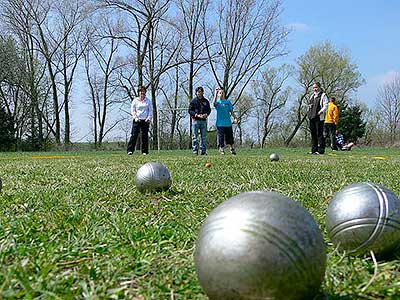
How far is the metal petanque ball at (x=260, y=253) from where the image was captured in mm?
1736

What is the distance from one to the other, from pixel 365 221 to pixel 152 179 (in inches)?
110

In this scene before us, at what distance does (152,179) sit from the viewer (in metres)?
5.08

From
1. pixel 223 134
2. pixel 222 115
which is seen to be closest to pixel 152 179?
pixel 222 115

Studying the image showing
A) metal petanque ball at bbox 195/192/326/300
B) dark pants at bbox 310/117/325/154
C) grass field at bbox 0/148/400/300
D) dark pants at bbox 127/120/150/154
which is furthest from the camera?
dark pants at bbox 310/117/325/154

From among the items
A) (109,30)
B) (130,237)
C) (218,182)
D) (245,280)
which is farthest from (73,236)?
(109,30)

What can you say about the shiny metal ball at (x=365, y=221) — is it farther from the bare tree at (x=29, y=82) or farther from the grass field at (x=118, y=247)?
the bare tree at (x=29, y=82)

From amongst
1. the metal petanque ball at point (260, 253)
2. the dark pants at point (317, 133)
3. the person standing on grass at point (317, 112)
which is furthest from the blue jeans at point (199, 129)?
the metal petanque ball at point (260, 253)

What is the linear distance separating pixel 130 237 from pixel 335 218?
122 cm

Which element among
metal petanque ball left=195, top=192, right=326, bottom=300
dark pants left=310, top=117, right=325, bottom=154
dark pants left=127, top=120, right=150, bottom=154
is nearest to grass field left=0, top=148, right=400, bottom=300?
metal petanque ball left=195, top=192, right=326, bottom=300

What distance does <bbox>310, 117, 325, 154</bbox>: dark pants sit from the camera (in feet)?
57.4

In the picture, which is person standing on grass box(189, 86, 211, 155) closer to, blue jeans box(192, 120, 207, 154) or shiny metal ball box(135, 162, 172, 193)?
blue jeans box(192, 120, 207, 154)

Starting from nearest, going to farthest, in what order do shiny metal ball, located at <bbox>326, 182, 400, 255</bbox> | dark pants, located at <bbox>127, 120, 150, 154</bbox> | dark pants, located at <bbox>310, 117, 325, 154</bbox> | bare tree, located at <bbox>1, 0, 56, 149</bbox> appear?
shiny metal ball, located at <bbox>326, 182, 400, 255</bbox>, dark pants, located at <bbox>127, 120, 150, 154</bbox>, dark pants, located at <bbox>310, 117, 325, 154</bbox>, bare tree, located at <bbox>1, 0, 56, 149</bbox>

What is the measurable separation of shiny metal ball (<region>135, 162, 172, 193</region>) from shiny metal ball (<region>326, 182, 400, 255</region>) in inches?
101

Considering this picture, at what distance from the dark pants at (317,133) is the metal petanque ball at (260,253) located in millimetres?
15942
